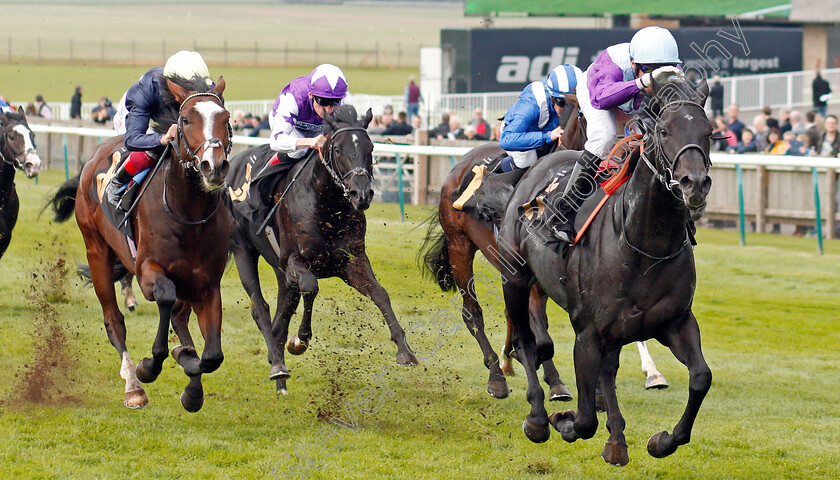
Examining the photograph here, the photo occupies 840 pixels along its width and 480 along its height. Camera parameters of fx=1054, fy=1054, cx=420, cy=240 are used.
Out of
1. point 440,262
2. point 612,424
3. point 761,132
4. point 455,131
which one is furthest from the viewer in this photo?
point 455,131

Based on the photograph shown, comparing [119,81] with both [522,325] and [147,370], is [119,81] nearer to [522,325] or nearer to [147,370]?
[147,370]

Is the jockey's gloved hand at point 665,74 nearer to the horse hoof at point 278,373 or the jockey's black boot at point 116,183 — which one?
the jockey's black boot at point 116,183

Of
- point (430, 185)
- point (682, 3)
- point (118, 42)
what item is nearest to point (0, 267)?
point (430, 185)

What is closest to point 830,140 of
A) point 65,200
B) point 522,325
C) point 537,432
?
point 522,325

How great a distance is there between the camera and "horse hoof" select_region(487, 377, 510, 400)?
612cm

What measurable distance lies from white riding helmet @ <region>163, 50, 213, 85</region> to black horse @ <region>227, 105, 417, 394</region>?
34.5 inches

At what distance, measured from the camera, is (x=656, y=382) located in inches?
253

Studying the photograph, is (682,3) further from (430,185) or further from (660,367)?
(660,367)


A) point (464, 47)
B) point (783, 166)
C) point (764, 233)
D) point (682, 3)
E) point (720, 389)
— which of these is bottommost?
point (720, 389)

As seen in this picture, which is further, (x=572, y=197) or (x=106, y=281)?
(x=106, y=281)

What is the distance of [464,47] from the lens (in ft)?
77.7

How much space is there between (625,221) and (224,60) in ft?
158

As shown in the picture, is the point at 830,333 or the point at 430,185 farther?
the point at 430,185

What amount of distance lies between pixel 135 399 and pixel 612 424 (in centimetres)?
258
